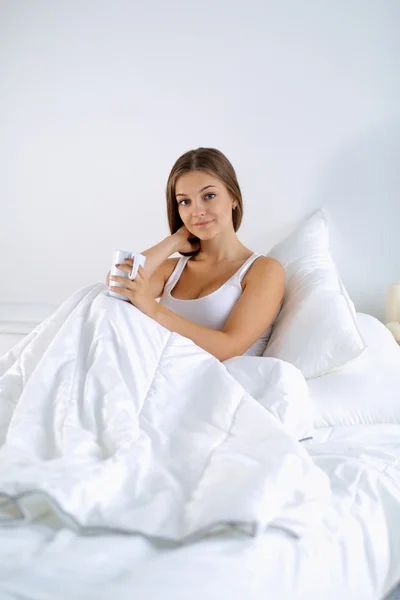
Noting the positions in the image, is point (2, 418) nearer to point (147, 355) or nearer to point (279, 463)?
point (147, 355)

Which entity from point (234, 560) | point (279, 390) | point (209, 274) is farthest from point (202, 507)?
point (209, 274)

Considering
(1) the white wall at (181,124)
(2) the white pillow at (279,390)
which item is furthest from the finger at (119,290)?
(1) the white wall at (181,124)

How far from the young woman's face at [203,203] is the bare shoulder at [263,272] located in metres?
0.18

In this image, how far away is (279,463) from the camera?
1038 millimetres

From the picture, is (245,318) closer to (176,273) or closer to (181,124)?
(176,273)

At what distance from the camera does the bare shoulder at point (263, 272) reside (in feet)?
6.27

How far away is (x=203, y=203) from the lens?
6.64ft

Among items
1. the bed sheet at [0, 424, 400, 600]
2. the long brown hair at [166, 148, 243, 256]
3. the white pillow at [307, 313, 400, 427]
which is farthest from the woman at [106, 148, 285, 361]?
the bed sheet at [0, 424, 400, 600]

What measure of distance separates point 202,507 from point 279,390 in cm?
45

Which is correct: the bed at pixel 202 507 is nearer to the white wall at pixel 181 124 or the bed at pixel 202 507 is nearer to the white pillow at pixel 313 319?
the white pillow at pixel 313 319

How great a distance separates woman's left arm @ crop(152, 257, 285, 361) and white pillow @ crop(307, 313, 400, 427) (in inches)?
9.0

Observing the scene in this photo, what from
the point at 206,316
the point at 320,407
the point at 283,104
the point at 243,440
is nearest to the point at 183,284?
the point at 206,316

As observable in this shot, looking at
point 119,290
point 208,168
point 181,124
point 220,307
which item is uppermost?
point 181,124

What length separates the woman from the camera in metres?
1.76
